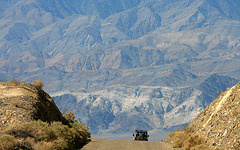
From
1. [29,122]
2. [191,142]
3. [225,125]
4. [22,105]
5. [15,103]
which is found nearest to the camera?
[29,122]

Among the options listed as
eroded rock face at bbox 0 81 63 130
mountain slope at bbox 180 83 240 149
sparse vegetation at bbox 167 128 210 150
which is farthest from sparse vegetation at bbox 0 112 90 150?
mountain slope at bbox 180 83 240 149

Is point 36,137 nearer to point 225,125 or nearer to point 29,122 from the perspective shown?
point 29,122

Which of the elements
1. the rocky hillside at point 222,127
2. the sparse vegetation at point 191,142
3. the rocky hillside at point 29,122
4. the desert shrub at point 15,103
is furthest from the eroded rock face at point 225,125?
the desert shrub at point 15,103

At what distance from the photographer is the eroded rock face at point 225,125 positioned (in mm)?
29094

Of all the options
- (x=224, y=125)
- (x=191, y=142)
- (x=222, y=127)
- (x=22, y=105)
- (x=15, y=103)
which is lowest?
(x=191, y=142)

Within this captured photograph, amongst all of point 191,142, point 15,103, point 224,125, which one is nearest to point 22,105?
point 15,103

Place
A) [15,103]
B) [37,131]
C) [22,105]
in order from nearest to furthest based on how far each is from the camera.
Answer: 1. [37,131]
2. [15,103]
3. [22,105]

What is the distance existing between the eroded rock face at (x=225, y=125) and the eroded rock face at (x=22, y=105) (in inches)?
529

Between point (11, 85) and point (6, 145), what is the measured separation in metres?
19.0

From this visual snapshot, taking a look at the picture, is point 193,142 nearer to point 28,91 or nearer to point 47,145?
point 47,145

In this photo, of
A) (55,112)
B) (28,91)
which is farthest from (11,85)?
(55,112)

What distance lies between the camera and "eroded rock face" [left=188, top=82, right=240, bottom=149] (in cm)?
2909

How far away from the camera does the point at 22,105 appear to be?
Result: 35438mm

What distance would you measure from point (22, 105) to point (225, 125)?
1583 cm
